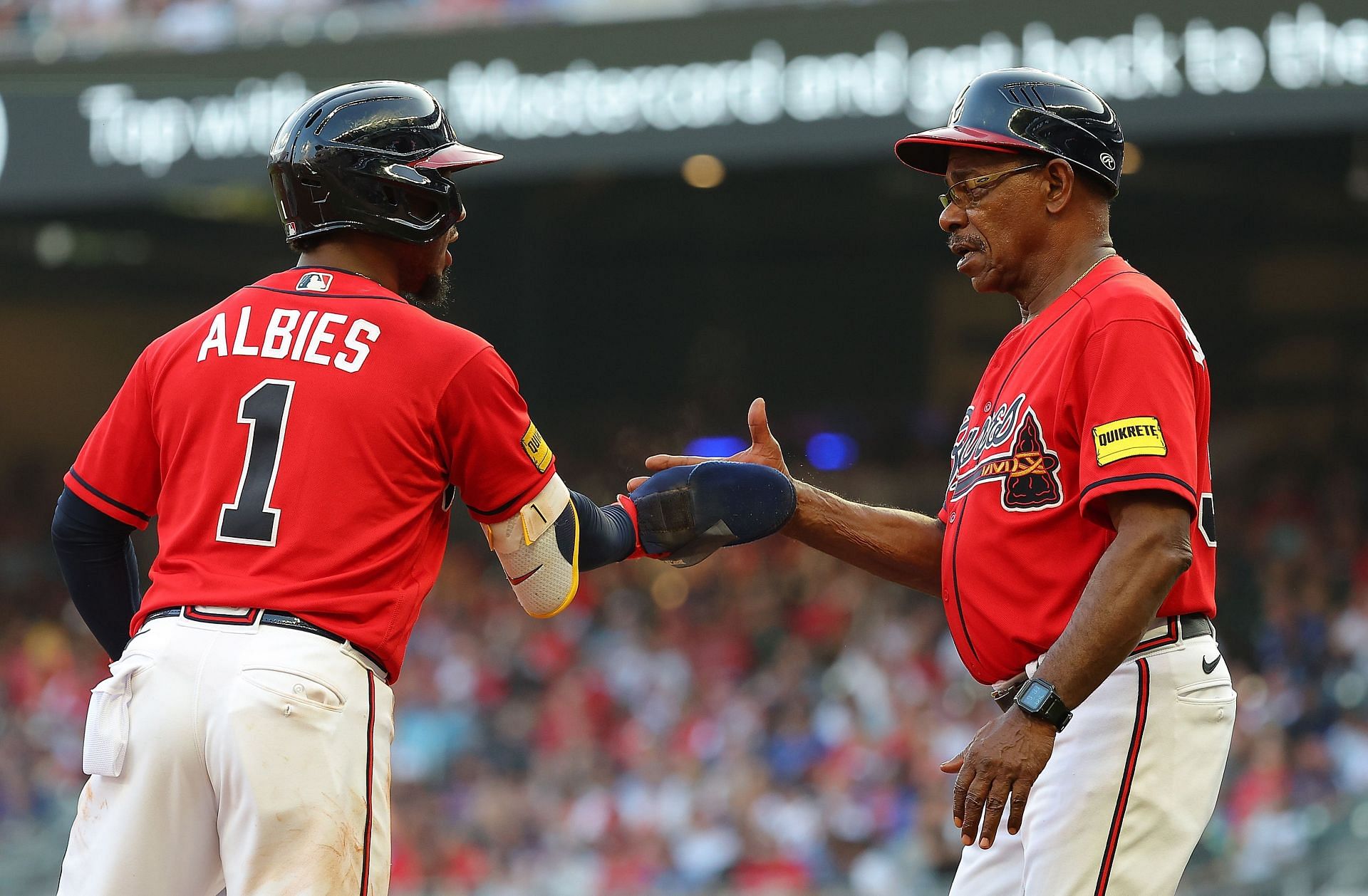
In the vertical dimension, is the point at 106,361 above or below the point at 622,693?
above

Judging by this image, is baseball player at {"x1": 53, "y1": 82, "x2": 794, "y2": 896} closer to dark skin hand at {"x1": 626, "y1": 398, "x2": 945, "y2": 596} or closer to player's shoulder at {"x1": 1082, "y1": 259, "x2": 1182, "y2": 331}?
dark skin hand at {"x1": 626, "y1": 398, "x2": 945, "y2": 596}

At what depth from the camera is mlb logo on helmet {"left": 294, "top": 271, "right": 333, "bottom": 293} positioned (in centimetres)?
309

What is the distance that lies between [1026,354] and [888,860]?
6206 mm

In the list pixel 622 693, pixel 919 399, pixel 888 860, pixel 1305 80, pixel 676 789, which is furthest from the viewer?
pixel 919 399

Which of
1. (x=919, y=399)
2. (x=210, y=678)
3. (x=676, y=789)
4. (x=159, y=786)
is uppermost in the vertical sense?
(x=210, y=678)

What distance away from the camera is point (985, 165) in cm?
338

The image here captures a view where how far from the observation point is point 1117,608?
9.26 feet

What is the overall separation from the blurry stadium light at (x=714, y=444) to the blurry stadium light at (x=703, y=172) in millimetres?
2136

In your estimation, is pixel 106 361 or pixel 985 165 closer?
pixel 985 165

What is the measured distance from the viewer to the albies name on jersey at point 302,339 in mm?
2959

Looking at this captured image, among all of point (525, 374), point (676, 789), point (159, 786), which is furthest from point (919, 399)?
point (159, 786)

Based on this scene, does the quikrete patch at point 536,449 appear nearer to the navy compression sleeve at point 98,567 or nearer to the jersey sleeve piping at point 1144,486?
the navy compression sleeve at point 98,567

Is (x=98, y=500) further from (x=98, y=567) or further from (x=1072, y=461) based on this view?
(x=1072, y=461)

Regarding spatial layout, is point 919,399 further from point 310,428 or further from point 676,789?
point 310,428
